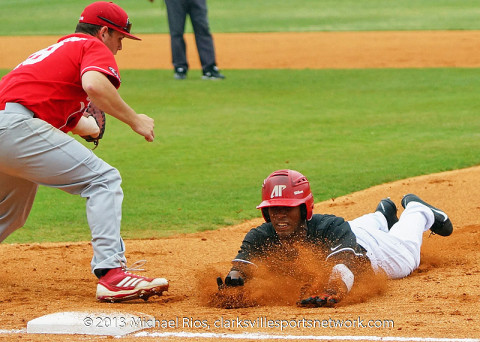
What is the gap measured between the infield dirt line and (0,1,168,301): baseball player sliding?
13526 mm

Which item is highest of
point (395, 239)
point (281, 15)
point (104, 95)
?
point (281, 15)

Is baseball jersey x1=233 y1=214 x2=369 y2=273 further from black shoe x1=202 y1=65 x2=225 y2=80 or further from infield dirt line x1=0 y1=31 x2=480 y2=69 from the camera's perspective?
infield dirt line x1=0 y1=31 x2=480 y2=69

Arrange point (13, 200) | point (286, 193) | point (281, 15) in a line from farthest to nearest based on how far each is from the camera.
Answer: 1. point (281, 15)
2. point (13, 200)
3. point (286, 193)


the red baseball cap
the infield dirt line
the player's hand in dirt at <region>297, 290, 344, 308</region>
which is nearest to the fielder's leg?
the red baseball cap

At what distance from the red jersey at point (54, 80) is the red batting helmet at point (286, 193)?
110 centimetres

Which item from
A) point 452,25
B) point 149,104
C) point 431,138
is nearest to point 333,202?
point 431,138

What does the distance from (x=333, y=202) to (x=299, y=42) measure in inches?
575

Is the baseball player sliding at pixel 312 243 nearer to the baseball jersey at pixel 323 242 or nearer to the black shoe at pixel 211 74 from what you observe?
the baseball jersey at pixel 323 242

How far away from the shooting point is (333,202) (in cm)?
819

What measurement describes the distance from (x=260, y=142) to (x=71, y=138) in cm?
620

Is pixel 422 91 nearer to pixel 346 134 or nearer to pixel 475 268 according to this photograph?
pixel 346 134

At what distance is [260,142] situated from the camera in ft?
36.5

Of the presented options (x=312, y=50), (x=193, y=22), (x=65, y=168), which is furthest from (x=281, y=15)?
(x=65, y=168)

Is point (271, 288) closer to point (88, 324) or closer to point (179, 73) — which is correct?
point (88, 324)
